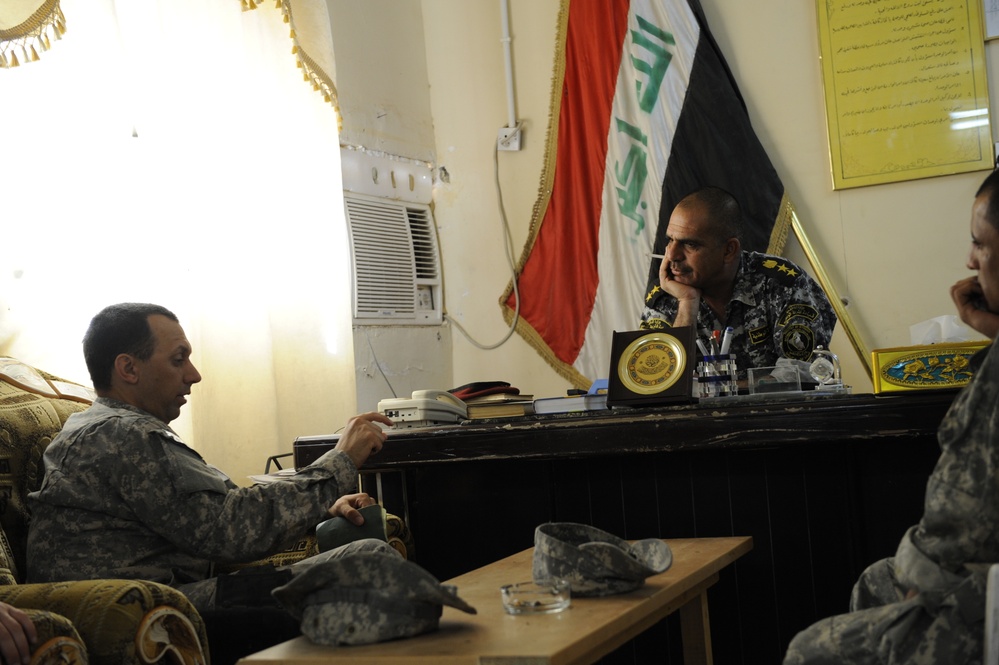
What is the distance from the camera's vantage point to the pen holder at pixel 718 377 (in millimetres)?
2617

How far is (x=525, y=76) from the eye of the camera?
14.4ft

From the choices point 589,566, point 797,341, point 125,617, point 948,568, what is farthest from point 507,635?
point 797,341

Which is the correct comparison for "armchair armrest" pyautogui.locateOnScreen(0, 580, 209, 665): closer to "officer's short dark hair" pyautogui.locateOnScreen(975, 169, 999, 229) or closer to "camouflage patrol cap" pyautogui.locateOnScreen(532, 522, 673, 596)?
"camouflage patrol cap" pyautogui.locateOnScreen(532, 522, 673, 596)

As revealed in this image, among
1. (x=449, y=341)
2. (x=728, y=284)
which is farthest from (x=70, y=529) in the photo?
(x=449, y=341)

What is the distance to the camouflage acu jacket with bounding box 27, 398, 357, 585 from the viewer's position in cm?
215

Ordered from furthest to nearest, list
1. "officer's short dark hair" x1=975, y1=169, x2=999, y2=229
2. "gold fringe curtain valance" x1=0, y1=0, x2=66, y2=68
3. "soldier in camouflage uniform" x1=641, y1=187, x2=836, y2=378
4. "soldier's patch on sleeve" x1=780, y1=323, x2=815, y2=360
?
"soldier in camouflage uniform" x1=641, y1=187, x2=836, y2=378 < "soldier's patch on sleeve" x1=780, y1=323, x2=815, y2=360 < "gold fringe curtain valance" x1=0, y1=0, x2=66, y2=68 < "officer's short dark hair" x1=975, y1=169, x2=999, y2=229

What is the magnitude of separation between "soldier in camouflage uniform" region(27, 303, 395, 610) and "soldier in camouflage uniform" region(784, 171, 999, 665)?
1.15 m

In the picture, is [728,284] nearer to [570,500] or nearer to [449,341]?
[570,500]

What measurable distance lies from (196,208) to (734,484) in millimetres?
1811

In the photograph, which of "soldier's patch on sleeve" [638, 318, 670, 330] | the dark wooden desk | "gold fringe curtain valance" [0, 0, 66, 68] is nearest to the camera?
the dark wooden desk

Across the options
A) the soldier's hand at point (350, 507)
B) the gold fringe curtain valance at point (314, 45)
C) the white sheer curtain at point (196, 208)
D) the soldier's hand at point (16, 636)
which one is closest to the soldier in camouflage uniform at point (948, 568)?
the soldier's hand at point (16, 636)

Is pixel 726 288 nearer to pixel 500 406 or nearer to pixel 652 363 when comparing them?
pixel 652 363

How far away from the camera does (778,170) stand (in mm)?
3893

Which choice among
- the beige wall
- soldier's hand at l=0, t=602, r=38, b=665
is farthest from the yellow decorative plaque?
soldier's hand at l=0, t=602, r=38, b=665
